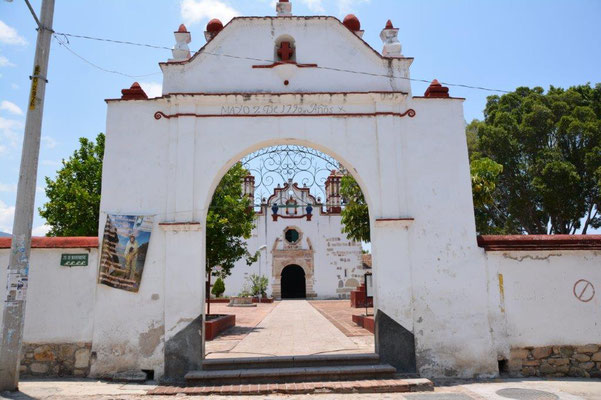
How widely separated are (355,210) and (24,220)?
928 centimetres

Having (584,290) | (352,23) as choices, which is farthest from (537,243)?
(352,23)

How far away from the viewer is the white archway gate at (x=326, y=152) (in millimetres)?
7008

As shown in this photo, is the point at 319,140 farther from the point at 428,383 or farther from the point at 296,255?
the point at 296,255

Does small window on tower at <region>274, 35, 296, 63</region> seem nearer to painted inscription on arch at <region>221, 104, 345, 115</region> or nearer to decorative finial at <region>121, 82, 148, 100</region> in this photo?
painted inscription on arch at <region>221, 104, 345, 115</region>

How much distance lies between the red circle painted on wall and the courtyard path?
11.8 feet

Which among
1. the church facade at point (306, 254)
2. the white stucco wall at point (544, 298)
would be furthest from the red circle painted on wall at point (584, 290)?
the church facade at point (306, 254)

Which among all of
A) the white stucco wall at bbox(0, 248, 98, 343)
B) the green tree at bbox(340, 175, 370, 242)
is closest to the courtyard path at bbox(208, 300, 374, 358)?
the white stucco wall at bbox(0, 248, 98, 343)

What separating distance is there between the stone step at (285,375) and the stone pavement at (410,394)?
0.44 m

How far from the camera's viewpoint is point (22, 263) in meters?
6.08

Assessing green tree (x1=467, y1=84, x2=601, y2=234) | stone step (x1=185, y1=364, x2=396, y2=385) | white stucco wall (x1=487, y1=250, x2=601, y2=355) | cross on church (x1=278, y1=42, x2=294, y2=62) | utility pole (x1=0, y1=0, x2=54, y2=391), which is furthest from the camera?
green tree (x1=467, y1=84, x2=601, y2=234)

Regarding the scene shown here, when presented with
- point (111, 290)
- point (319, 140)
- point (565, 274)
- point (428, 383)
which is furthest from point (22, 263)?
point (565, 274)

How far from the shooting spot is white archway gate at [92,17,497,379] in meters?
7.01

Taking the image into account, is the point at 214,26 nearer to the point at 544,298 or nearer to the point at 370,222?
the point at 370,222

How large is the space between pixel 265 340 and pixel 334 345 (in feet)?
6.72
